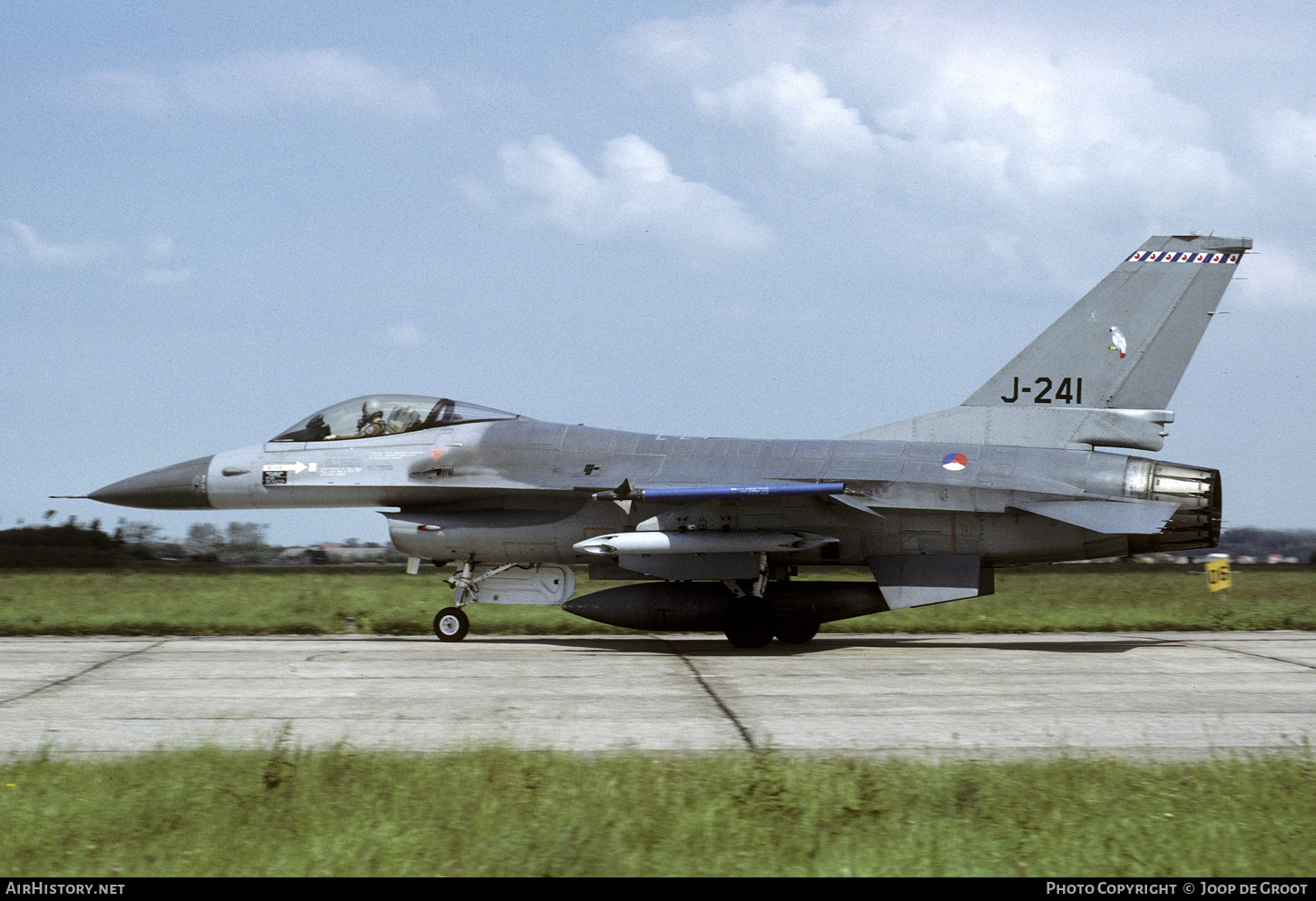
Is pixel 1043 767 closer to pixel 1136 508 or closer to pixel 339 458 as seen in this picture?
pixel 1136 508

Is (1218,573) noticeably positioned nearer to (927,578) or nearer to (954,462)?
(954,462)

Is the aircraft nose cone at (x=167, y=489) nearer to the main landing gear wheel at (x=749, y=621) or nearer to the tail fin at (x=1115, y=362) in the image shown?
the main landing gear wheel at (x=749, y=621)

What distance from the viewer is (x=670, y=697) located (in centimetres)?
1034

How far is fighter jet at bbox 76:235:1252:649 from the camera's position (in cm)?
1461

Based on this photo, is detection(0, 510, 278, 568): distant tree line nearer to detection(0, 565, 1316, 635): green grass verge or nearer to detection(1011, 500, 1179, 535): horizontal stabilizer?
detection(0, 565, 1316, 635): green grass verge

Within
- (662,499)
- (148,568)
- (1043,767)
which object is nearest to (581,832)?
(1043,767)

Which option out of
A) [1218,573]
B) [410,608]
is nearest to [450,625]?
[410,608]

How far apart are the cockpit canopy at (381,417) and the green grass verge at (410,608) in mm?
3570

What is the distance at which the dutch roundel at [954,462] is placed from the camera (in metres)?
14.9

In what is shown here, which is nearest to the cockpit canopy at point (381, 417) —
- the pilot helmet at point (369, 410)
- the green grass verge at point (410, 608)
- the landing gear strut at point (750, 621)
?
the pilot helmet at point (369, 410)

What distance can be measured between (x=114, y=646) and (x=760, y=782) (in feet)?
38.3

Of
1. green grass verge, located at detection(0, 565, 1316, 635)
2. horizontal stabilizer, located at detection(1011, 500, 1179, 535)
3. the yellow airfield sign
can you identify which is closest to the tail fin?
horizontal stabilizer, located at detection(1011, 500, 1179, 535)
